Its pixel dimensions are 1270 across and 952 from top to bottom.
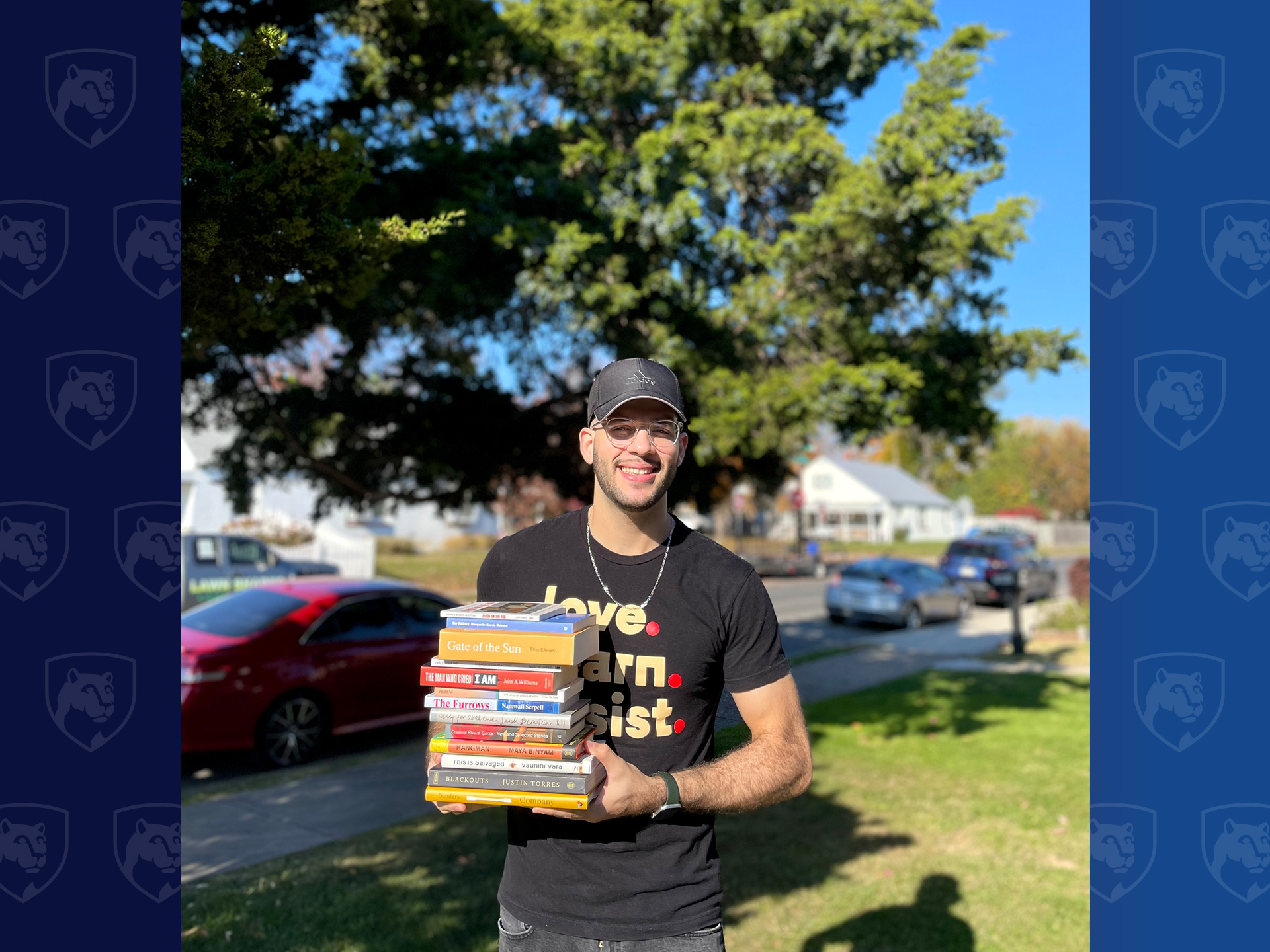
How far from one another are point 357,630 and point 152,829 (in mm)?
6231

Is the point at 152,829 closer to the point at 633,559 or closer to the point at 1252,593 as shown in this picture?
the point at 633,559

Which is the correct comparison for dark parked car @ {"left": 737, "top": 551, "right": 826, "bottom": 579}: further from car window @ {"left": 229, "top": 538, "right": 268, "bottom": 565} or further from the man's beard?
the man's beard

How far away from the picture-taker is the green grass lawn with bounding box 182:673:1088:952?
468 cm

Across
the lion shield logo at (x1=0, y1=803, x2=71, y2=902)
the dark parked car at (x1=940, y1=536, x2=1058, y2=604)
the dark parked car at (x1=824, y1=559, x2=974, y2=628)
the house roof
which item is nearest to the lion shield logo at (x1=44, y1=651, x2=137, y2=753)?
the lion shield logo at (x1=0, y1=803, x2=71, y2=902)

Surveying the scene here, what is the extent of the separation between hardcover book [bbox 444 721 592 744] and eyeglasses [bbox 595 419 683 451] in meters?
0.71

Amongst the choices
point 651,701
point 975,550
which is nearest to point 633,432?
point 651,701

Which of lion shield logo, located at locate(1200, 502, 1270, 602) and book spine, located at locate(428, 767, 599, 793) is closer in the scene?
book spine, located at locate(428, 767, 599, 793)

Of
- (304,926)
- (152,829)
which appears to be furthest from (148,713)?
(304,926)

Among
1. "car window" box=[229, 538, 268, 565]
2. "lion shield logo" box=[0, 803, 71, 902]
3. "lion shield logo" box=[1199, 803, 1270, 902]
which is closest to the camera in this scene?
"lion shield logo" box=[0, 803, 71, 902]

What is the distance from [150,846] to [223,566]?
15.6 meters

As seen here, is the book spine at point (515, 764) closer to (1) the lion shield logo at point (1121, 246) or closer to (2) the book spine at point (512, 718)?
(2) the book spine at point (512, 718)

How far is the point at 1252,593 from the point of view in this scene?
10.0 feet

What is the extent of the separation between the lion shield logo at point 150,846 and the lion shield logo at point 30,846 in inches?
5.6

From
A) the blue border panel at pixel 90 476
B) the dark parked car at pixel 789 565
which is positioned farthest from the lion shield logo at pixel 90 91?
the dark parked car at pixel 789 565
